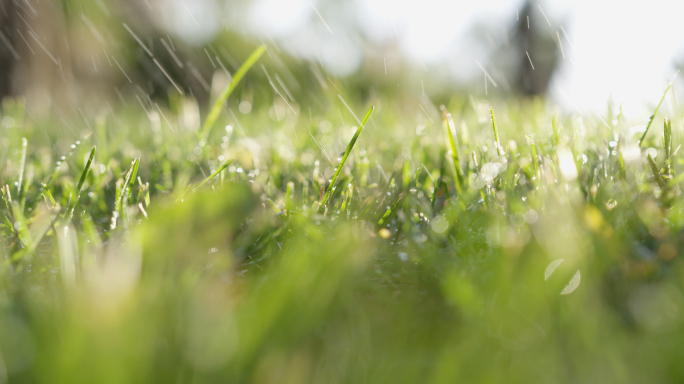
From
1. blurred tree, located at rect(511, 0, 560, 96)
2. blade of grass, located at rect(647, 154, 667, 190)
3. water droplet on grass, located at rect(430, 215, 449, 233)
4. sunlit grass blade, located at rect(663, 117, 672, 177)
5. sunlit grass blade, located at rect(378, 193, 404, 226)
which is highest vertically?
blurred tree, located at rect(511, 0, 560, 96)

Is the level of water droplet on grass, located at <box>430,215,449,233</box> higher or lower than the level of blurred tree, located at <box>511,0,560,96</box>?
lower

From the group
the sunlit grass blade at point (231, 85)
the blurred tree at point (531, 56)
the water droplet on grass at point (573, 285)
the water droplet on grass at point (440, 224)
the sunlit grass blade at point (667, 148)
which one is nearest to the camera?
the water droplet on grass at point (573, 285)

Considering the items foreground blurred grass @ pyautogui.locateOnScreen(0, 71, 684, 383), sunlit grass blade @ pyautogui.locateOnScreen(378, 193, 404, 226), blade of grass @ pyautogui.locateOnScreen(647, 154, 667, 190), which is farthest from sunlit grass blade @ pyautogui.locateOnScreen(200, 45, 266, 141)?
blade of grass @ pyautogui.locateOnScreen(647, 154, 667, 190)

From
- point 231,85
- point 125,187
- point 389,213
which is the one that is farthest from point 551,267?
point 231,85

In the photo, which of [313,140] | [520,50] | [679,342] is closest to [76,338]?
[679,342]

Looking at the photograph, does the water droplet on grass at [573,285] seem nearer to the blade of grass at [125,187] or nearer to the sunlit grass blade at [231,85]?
the blade of grass at [125,187]

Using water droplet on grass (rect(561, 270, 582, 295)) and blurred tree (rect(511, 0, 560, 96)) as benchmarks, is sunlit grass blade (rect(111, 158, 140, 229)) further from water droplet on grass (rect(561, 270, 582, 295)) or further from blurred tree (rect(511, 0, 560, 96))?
blurred tree (rect(511, 0, 560, 96))

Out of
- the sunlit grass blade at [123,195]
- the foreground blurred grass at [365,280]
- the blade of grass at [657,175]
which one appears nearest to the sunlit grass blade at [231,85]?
the foreground blurred grass at [365,280]

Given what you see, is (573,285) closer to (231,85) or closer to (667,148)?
(667,148)
